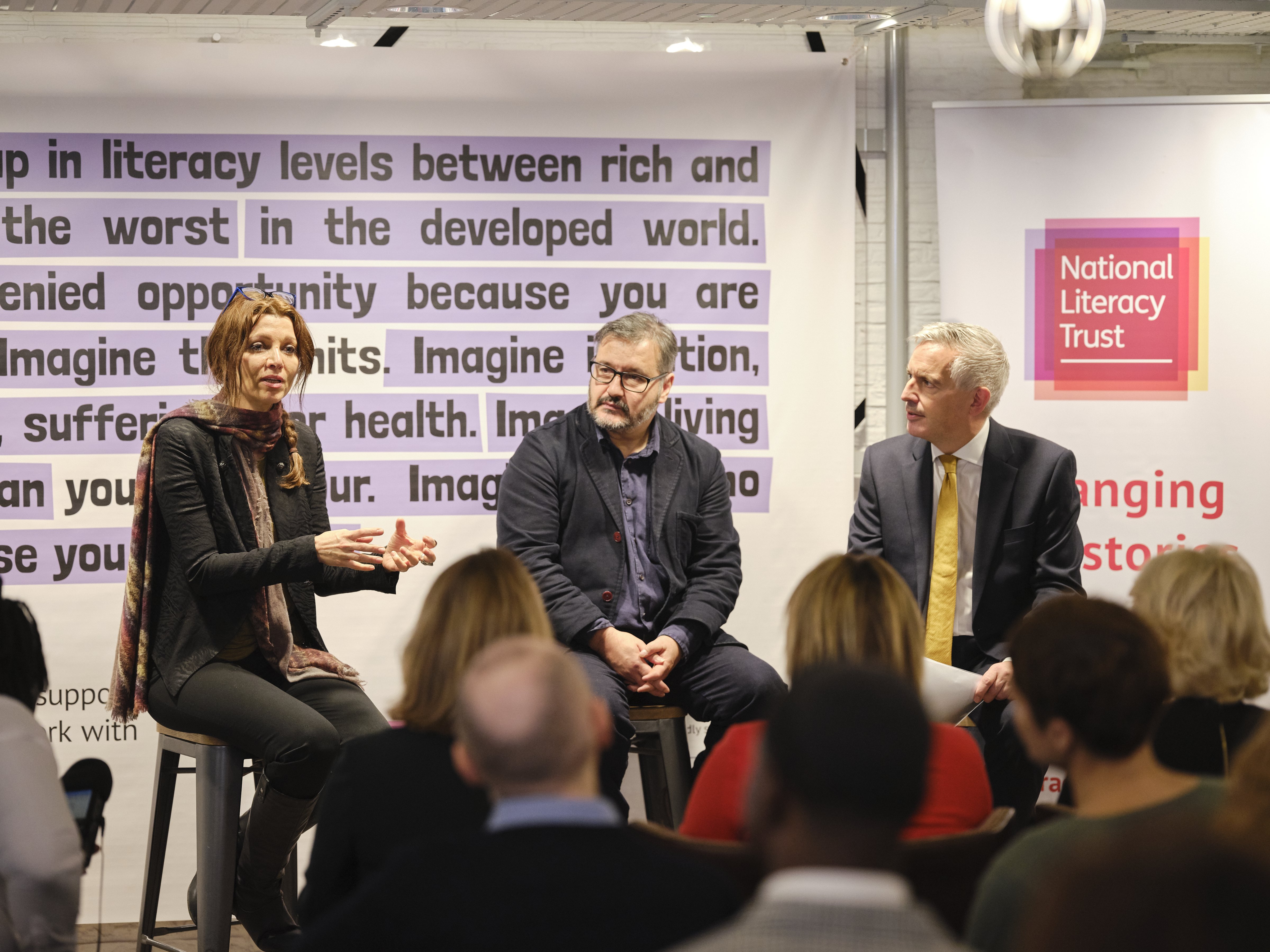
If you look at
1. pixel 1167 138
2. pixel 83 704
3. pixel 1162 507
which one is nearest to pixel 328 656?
pixel 83 704

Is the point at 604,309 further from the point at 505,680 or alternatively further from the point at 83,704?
the point at 505,680

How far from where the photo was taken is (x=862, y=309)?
4316 mm

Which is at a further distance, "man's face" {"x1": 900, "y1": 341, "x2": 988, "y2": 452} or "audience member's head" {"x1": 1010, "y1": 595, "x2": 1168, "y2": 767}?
"man's face" {"x1": 900, "y1": 341, "x2": 988, "y2": 452}

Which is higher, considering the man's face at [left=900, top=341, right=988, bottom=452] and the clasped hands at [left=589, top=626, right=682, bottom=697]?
the man's face at [left=900, top=341, right=988, bottom=452]

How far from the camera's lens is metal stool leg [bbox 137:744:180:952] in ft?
9.81

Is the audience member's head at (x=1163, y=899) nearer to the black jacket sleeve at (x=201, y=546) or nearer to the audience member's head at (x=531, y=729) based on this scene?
the audience member's head at (x=531, y=729)

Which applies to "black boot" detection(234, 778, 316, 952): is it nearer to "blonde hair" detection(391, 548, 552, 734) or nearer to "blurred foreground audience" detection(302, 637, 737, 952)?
"blonde hair" detection(391, 548, 552, 734)

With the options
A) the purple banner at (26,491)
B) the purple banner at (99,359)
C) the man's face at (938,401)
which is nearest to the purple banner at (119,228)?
the purple banner at (99,359)

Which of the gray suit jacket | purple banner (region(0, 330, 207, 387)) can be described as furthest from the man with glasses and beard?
the gray suit jacket

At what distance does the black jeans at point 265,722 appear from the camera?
2.79m

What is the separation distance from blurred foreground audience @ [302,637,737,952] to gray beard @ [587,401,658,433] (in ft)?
6.62

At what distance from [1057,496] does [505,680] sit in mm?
2363

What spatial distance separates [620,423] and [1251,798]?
2183mm

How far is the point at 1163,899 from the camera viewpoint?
0.77 m
